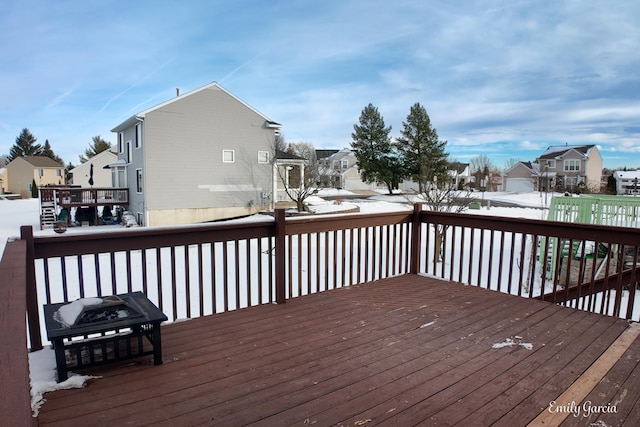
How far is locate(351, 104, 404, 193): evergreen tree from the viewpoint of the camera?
36.1 m

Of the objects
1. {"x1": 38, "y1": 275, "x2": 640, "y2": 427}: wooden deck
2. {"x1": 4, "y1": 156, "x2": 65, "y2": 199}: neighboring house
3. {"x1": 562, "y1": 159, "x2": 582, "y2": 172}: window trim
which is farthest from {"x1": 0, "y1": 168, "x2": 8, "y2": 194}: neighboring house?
{"x1": 562, "y1": 159, "x2": 582, "y2": 172}: window trim

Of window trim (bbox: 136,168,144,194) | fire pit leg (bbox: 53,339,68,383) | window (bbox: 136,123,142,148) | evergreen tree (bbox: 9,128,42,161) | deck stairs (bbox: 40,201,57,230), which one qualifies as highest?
evergreen tree (bbox: 9,128,42,161)

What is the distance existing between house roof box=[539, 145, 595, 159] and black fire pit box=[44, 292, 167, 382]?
146 ft

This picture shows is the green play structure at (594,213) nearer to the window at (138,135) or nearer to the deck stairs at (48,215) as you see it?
the window at (138,135)

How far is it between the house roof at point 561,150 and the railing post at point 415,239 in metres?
41.0

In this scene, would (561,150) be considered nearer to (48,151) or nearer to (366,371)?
(366,371)

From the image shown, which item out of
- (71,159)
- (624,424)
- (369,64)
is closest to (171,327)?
(624,424)

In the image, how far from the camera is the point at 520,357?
8.39 ft

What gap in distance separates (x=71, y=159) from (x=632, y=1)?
58011 millimetres

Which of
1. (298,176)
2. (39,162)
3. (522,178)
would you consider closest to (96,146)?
(39,162)

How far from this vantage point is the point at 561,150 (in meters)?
39.6

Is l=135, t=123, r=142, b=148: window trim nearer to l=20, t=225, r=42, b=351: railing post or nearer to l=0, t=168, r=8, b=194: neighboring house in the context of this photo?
l=20, t=225, r=42, b=351: railing post

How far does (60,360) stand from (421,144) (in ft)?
114

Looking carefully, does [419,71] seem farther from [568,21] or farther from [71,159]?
[71,159]
